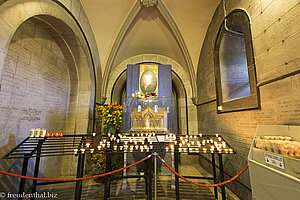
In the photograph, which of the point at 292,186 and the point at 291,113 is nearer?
the point at 292,186

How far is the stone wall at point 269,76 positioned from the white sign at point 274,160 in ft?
3.22

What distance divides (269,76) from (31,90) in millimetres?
5595

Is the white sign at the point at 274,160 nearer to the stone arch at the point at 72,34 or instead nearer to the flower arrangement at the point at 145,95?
the stone arch at the point at 72,34

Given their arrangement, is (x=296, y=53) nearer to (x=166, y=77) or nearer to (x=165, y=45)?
(x=166, y=77)

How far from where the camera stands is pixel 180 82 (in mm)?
7023

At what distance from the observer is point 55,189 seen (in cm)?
353

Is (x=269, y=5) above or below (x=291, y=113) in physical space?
above

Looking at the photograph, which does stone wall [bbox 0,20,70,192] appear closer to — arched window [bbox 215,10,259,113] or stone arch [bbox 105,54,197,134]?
stone arch [bbox 105,54,197,134]

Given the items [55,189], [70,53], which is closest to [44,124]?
[55,189]

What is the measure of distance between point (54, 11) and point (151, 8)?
354 centimetres

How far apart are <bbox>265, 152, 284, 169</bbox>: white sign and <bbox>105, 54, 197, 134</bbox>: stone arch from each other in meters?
4.62

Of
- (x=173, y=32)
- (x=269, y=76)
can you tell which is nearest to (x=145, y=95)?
(x=173, y=32)

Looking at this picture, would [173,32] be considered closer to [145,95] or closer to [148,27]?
[148,27]

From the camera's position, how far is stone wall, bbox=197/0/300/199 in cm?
211
